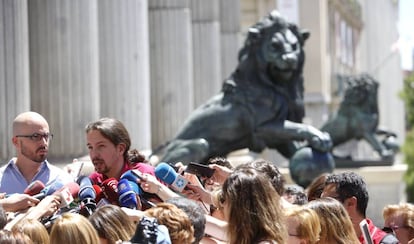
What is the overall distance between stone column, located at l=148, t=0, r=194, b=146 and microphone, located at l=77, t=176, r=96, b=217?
15.5 m

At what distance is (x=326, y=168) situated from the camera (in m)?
18.7

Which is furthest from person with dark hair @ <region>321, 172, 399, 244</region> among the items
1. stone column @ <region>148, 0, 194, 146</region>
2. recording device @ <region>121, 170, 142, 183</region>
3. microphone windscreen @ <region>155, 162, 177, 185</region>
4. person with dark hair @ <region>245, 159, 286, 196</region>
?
stone column @ <region>148, 0, 194, 146</region>

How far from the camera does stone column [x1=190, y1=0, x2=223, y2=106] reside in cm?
2694

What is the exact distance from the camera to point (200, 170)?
354 inches

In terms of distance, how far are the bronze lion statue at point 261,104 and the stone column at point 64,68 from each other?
2872 mm

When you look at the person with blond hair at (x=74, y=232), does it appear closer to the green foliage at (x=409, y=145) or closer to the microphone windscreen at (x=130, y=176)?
the microphone windscreen at (x=130, y=176)

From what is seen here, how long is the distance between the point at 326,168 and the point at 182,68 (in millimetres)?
5680

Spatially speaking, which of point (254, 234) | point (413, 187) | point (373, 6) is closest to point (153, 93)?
point (254, 234)

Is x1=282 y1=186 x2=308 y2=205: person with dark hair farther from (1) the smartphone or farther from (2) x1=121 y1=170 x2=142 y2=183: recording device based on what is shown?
(2) x1=121 y1=170 x2=142 y2=183: recording device

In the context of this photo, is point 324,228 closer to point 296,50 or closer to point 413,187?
point 296,50

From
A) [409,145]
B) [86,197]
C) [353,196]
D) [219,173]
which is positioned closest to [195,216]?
[86,197]

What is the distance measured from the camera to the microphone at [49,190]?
8.18 meters

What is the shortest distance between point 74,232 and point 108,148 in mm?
1842

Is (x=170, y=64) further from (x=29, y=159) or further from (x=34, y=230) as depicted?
(x=34, y=230)
